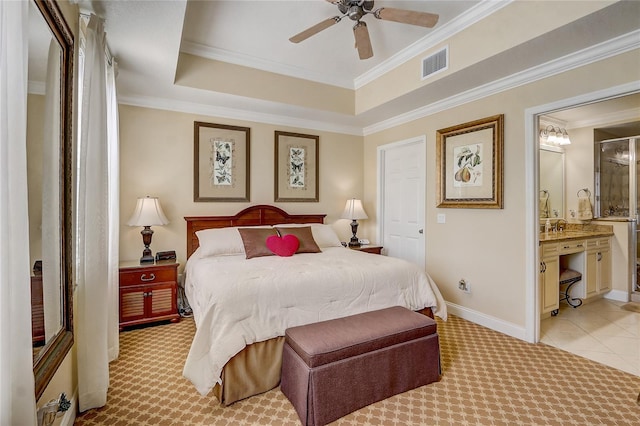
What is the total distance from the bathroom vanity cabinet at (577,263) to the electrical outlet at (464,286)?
0.70m

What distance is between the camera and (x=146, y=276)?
3.26 meters

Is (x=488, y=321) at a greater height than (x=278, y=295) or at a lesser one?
lesser

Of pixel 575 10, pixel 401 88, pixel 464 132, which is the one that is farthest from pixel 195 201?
pixel 575 10

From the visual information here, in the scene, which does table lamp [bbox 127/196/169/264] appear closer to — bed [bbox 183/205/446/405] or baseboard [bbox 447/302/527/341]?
bed [bbox 183/205/446/405]

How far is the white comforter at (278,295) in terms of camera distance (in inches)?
78.6

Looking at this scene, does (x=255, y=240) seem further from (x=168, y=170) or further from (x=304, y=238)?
(x=168, y=170)

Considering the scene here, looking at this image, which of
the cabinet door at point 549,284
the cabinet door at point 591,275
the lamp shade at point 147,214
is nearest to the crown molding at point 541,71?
the cabinet door at point 549,284

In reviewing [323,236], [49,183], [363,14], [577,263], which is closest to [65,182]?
[49,183]

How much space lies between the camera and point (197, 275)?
285cm

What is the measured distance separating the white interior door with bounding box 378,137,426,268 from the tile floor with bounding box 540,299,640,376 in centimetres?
155

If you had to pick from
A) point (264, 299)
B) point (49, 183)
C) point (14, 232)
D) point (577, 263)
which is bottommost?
point (577, 263)

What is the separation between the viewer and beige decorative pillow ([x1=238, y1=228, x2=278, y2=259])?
3.32 m

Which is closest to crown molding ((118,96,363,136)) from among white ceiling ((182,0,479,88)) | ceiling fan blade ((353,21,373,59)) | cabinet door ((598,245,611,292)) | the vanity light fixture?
white ceiling ((182,0,479,88))

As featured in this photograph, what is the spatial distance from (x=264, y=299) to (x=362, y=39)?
2.18 metres
